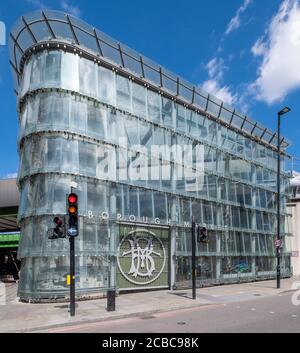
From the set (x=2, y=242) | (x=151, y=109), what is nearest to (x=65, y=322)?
(x=151, y=109)

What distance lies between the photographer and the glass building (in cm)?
2125

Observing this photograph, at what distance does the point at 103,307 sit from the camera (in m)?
18.4

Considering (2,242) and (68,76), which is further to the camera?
(2,242)

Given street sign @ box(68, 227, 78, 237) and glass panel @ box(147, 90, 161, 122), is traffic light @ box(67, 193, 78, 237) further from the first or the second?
glass panel @ box(147, 90, 161, 122)

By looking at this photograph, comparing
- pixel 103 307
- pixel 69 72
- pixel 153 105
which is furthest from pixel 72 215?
pixel 153 105

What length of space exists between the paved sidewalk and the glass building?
1.33m

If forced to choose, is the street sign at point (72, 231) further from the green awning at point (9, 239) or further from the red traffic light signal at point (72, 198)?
the green awning at point (9, 239)

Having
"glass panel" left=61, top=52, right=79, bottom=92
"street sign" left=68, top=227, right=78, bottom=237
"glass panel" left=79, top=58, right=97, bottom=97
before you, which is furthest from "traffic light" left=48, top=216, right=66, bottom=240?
"glass panel" left=79, top=58, right=97, bottom=97

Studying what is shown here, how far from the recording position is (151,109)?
26547 mm

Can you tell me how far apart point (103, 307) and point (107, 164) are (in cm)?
741

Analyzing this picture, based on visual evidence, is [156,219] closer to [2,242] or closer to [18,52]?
[18,52]

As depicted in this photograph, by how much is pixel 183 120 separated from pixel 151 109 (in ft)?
10.5

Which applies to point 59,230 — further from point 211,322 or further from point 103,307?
point 211,322

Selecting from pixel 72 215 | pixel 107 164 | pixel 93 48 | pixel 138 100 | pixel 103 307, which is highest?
pixel 93 48
